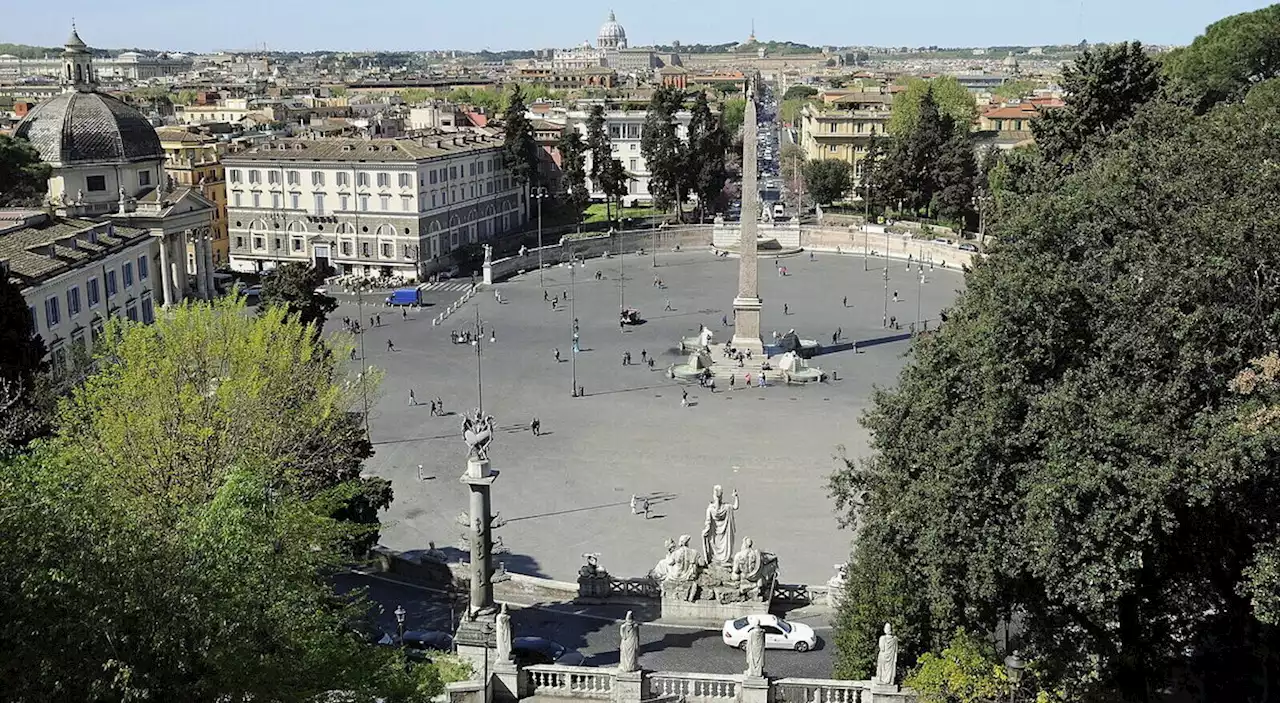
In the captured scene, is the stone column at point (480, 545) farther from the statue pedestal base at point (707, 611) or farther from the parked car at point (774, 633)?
the parked car at point (774, 633)

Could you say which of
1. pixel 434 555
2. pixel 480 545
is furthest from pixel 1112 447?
pixel 434 555

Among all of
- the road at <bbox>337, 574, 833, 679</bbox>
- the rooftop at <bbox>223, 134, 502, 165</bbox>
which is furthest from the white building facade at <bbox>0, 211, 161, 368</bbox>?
the rooftop at <bbox>223, 134, 502, 165</bbox>

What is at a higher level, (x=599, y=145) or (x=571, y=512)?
(x=599, y=145)

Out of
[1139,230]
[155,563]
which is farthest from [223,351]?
[1139,230]

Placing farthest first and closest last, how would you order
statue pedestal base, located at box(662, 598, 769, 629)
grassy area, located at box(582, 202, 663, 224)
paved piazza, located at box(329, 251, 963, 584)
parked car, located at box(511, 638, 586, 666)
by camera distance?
grassy area, located at box(582, 202, 663, 224)
paved piazza, located at box(329, 251, 963, 584)
statue pedestal base, located at box(662, 598, 769, 629)
parked car, located at box(511, 638, 586, 666)

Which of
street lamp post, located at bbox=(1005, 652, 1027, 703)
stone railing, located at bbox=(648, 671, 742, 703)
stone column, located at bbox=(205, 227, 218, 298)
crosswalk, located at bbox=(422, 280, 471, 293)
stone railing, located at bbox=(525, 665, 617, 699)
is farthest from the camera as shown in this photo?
crosswalk, located at bbox=(422, 280, 471, 293)

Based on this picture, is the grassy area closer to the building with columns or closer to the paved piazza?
the paved piazza

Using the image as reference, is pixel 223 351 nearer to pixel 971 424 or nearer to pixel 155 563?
pixel 155 563
